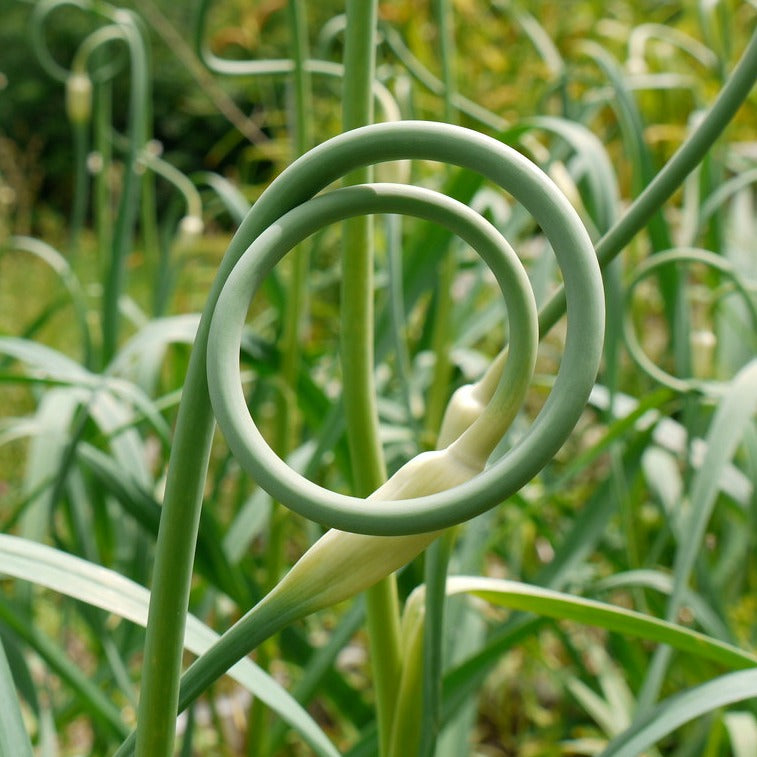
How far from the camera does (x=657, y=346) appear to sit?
5.32 ft

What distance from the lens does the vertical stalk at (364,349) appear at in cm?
31

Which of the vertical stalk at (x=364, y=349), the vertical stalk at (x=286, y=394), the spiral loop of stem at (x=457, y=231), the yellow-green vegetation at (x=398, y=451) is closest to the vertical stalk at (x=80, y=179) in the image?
the yellow-green vegetation at (x=398, y=451)

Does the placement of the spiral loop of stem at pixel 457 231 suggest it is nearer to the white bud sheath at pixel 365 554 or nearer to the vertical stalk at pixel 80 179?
the white bud sheath at pixel 365 554

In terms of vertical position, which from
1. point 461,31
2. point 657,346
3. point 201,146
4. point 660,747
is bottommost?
point 660,747

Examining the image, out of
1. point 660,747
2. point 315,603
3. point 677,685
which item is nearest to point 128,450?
point 315,603

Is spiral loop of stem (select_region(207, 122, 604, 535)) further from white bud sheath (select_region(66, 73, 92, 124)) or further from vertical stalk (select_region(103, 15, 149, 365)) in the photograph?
white bud sheath (select_region(66, 73, 92, 124))

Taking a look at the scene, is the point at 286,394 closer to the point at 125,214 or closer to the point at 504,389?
the point at 125,214

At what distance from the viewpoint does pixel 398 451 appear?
71 centimetres

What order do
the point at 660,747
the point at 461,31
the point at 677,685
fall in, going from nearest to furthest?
1. the point at 677,685
2. the point at 660,747
3. the point at 461,31

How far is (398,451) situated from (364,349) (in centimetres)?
38

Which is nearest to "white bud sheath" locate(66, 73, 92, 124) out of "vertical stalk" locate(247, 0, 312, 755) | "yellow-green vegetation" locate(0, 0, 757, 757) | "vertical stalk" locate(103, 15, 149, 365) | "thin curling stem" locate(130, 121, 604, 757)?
"yellow-green vegetation" locate(0, 0, 757, 757)

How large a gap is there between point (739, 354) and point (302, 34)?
1.78 ft

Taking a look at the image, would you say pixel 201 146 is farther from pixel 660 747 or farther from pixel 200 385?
pixel 200 385

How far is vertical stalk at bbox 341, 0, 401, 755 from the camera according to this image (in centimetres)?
31
